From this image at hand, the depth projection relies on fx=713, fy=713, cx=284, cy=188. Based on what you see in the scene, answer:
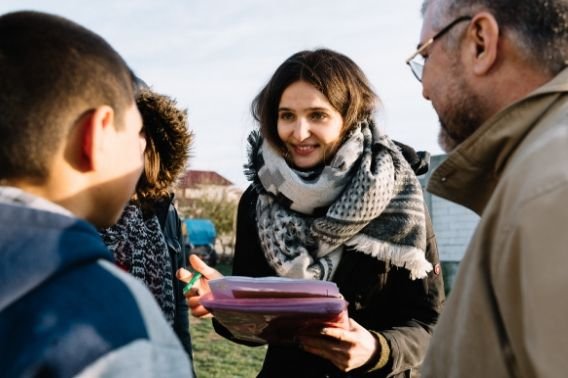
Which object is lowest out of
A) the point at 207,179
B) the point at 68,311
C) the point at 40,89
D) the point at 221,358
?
the point at 207,179

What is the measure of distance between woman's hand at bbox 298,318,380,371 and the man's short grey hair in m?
1.11

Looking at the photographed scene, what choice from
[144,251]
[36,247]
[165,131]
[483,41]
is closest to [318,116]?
[165,131]

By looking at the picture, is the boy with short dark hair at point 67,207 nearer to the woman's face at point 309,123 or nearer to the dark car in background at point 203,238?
the woman's face at point 309,123

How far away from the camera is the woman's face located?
2.94m

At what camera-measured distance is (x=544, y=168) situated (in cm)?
138

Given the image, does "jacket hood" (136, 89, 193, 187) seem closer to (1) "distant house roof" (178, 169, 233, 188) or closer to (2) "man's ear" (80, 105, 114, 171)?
(2) "man's ear" (80, 105, 114, 171)

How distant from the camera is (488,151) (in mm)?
1719

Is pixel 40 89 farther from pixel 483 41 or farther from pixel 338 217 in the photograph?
pixel 338 217

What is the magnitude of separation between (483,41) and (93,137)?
1.01m

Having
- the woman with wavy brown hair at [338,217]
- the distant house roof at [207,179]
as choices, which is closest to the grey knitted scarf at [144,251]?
A: the woman with wavy brown hair at [338,217]

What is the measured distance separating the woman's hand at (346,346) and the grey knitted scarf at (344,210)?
0.37m

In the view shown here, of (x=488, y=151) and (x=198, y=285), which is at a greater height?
(x=488, y=151)

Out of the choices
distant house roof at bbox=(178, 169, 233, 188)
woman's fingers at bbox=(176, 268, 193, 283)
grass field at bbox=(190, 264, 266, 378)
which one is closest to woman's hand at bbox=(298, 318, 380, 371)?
woman's fingers at bbox=(176, 268, 193, 283)

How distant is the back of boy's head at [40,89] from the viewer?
143 centimetres
